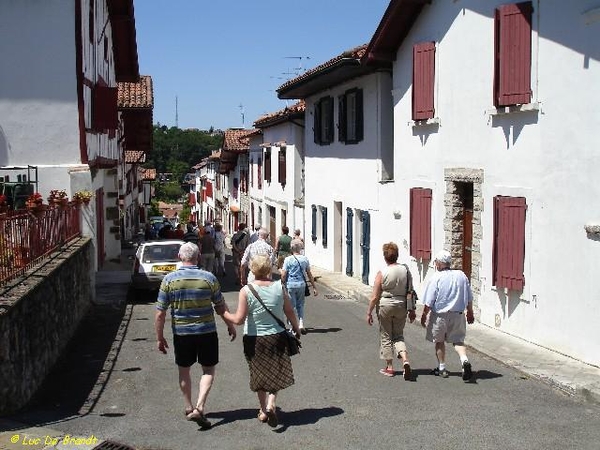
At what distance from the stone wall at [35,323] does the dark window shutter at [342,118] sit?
10.1 m

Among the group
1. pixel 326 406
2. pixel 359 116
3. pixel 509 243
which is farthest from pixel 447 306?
pixel 359 116

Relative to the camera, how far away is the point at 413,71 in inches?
629

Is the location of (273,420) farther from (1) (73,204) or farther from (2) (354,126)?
(2) (354,126)

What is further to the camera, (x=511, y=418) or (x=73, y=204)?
(x=73, y=204)

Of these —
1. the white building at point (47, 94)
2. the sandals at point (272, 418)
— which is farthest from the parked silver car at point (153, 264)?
the sandals at point (272, 418)

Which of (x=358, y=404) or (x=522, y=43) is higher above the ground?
(x=522, y=43)

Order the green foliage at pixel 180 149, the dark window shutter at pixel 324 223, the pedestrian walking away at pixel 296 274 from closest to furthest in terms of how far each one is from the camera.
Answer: the pedestrian walking away at pixel 296 274
the dark window shutter at pixel 324 223
the green foliage at pixel 180 149

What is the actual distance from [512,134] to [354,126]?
30.1ft

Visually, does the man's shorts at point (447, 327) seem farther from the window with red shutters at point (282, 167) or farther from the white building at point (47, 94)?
the window with red shutters at point (282, 167)

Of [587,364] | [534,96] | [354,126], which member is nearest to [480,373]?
[587,364]

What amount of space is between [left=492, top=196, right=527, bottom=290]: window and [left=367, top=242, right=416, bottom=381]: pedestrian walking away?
10.7ft

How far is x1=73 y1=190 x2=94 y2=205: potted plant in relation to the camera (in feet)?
52.9

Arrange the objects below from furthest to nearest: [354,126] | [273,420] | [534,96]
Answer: [354,126] → [534,96] → [273,420]

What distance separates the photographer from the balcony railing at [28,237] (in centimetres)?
916
